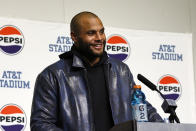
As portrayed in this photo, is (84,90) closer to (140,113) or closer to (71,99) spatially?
(71,99)

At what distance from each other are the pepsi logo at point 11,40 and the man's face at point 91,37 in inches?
70.8

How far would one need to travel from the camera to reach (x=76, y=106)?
321 centimetres

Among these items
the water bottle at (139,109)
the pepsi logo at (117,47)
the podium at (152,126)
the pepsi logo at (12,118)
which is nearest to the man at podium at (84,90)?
the water bottle at (139,109)

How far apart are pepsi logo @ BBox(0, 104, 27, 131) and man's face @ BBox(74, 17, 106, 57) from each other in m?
1.77

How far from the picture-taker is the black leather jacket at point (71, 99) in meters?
3.15

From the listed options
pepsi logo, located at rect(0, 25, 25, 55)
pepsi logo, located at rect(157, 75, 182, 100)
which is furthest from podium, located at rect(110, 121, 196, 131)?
pepsi logo, located at rect(157, 75, 182, 100)

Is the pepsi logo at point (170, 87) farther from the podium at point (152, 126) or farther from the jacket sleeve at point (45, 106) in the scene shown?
the podium at point (152, 126)

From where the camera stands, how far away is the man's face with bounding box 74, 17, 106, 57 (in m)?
3.32

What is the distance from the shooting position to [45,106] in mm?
3158

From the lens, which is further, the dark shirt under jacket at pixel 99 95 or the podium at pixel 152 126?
the dark shirt under jacket at pixel 99 95

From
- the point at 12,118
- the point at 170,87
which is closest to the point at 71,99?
the point at 12,118

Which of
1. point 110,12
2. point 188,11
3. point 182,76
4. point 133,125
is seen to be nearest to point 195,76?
point 182,76

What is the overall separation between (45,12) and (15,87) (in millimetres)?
1003

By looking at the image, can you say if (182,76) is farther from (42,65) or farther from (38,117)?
(38,117)
